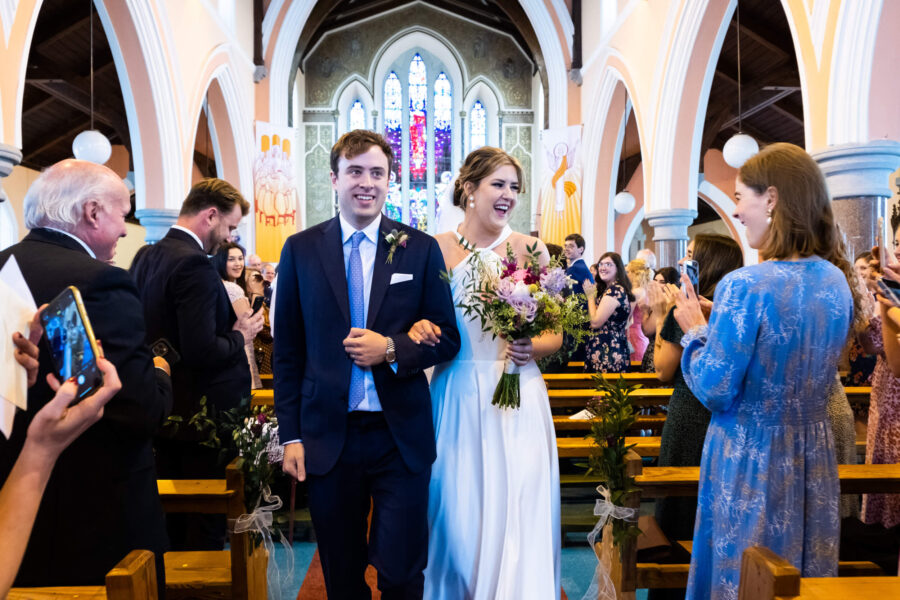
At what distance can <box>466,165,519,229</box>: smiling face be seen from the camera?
8.71 feet

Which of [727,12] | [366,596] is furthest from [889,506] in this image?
[727,12]

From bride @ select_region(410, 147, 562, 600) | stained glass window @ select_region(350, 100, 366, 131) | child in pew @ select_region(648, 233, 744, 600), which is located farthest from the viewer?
stained glass window @ select_region(350, 100, 366, 131)

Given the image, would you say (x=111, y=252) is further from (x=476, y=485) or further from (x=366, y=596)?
(x=476, y=485)

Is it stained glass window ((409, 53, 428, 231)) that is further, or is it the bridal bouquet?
stained glass window ((409, 53, 428, 231))

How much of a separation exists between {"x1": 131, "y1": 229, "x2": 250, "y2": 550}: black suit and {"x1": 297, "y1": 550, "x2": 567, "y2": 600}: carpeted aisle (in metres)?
0.52

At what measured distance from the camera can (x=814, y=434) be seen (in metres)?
2.09

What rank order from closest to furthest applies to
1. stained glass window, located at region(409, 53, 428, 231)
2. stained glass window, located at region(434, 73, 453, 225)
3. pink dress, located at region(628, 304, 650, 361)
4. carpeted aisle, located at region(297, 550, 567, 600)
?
1. carpeted aisle, located at region(297, 550, 567, 600)
2. pink dress, located at region(628, 304, 650, 361)
3. stained glass window, located at region(409, 53, 428, 231)
4. stained glass window, located at region(434, 73, 453, 225)

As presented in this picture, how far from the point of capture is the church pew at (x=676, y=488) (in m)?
2.57

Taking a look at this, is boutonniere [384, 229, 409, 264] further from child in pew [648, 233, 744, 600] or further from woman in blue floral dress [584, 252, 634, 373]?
woman in blue floral dress [584, 252, 634, 373]

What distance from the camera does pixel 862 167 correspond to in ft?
17.5

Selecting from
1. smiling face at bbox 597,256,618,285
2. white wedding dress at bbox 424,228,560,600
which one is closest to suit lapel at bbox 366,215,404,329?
white wedding dress at bbox 424,228,560,600

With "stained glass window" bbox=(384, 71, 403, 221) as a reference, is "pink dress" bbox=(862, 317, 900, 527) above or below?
below

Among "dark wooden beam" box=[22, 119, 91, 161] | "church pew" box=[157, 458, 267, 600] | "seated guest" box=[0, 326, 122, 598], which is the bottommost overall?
"church pew" box=[157, 458, 267, 600]

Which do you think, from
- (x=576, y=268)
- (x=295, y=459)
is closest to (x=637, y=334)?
(x=576, y=268)
